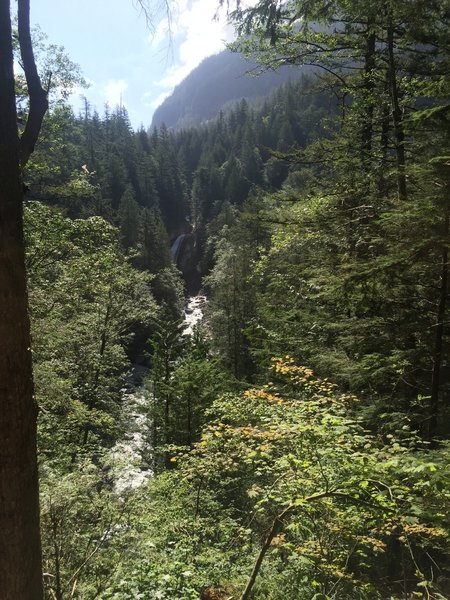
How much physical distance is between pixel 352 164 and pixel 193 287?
57.3 m

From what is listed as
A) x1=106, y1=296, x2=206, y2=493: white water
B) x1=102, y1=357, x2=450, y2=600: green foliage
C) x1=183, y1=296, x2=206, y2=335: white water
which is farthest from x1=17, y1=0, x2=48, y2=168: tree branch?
x1=183, y1=296, x2=206, y2=335: white water

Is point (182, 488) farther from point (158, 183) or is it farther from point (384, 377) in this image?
point (158, 183)

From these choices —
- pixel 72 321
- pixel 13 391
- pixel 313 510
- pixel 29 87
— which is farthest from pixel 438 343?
pixel 72 321

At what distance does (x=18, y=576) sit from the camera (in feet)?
8.52

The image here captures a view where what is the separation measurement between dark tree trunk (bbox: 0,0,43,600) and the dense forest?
21.8 inches

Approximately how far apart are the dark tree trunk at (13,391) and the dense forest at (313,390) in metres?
0.55

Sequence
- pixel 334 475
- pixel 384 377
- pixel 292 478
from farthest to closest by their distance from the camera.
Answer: pixel 384 377, pixel 292 478, pixel 334 475

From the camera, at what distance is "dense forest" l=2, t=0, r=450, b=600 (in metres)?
4.63

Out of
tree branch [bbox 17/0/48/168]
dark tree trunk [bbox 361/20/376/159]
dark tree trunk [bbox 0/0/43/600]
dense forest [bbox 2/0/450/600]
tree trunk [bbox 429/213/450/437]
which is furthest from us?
dark tree trunk [bbox 361/20/376/159]

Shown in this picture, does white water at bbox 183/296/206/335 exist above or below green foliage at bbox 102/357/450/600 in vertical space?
above

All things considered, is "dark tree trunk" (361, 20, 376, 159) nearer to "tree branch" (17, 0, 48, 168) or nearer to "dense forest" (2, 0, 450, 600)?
"dense forest" (2, 0, 450, 600)

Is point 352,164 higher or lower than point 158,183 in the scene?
lower

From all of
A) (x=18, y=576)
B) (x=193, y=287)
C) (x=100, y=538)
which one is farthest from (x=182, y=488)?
(x=193, y=287)

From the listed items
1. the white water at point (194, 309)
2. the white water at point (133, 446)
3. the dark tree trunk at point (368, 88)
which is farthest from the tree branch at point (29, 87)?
the white water at point (194, 309)
